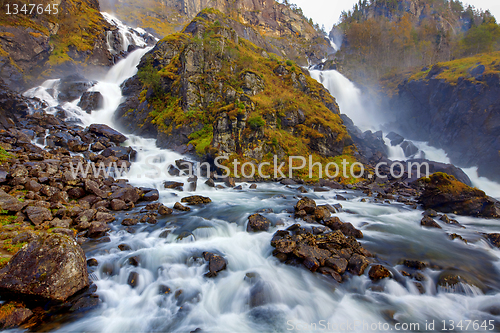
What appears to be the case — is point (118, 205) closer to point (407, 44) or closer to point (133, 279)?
point (133, 279)

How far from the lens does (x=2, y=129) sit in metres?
15.8

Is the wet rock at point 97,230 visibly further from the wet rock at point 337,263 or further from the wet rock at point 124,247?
the wet rock at point 337,263

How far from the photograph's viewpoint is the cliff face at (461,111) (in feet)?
89.1

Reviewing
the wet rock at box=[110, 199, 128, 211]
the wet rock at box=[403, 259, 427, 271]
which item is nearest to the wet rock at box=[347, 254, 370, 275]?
the wet rock at box=[403, 259, 427, 271]

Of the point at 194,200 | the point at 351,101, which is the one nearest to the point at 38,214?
the point at 194,200

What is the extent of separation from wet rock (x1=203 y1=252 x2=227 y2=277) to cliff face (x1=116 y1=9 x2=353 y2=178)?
12904 mm

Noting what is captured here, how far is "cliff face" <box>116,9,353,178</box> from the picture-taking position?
20.2 meters

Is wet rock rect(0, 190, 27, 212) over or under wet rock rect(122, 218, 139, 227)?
over

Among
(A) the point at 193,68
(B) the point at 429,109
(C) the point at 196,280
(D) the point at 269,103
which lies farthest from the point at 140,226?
(B) the point at 429,109

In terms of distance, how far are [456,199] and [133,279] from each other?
1689 cm

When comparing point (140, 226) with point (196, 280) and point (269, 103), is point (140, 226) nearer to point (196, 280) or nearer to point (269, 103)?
point (196, 280)

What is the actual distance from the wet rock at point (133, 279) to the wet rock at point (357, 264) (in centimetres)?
639

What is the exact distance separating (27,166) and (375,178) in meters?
26.7

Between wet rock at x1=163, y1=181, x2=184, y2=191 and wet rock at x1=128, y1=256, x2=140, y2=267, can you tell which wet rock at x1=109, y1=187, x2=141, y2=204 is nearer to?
wet rock at x1=163, y1=181, x2=184, y2=191
